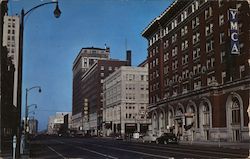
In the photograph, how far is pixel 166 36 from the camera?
95125mm

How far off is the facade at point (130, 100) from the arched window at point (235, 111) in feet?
233

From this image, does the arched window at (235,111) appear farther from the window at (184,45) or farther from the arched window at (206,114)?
the window at (184,45)

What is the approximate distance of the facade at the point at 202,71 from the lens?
59000 mm

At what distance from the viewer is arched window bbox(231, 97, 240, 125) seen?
6043cm

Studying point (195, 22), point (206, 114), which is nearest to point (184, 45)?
point (195, 22)

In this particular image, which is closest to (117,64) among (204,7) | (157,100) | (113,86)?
(113,86)

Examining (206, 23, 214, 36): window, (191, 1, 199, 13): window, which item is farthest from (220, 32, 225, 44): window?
(191, 1, 199, 13): window

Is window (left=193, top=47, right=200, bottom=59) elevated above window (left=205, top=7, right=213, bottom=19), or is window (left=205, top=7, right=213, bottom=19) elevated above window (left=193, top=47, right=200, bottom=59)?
window (left=205, top=7, right=213, bottom=19)

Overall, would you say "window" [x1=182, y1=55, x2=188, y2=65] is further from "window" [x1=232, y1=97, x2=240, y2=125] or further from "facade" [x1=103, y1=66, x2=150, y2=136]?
"facade" [x1=103, y1=66, x2=150, y2=136]

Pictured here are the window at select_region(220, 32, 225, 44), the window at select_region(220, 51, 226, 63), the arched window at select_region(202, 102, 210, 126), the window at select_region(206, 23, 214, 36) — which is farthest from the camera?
the window at select_region(206, 23, 214, 36)

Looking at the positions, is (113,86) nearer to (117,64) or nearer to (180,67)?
(117,64)

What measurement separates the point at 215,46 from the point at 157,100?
3616cm

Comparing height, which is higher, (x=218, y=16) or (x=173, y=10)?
(x=173, y=10)

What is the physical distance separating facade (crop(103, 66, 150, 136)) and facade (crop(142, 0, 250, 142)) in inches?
1348
